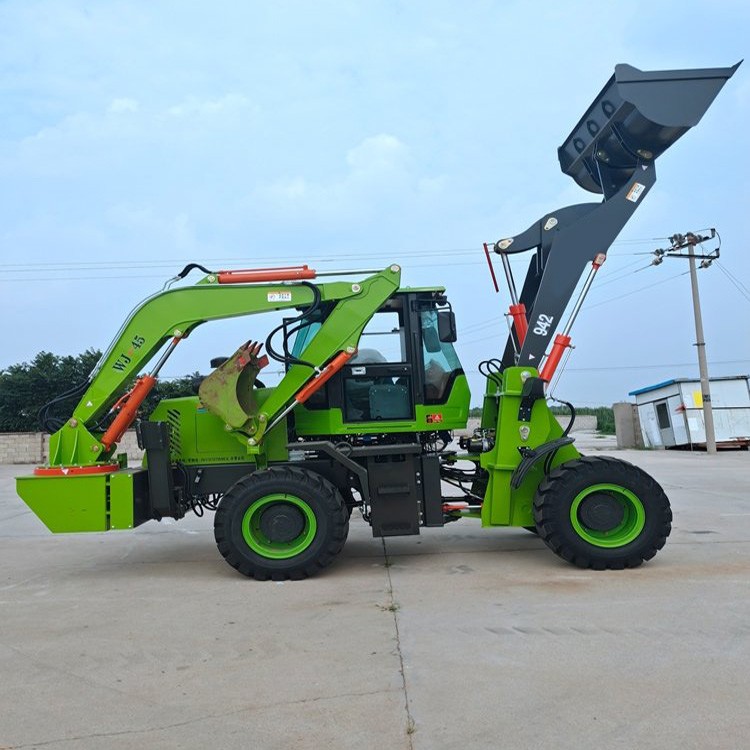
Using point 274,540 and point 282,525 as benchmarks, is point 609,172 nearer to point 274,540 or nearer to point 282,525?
point 282,525

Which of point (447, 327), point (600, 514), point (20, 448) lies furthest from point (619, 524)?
point (20, 448)

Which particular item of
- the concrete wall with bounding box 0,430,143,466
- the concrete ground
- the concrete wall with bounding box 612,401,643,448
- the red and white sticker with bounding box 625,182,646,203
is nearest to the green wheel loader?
the red and white sticker with bounding box 625,182,646,203

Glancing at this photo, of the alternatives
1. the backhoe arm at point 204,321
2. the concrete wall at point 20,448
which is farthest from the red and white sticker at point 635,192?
the concrete wall at point 20,448

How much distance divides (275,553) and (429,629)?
84.3 inches

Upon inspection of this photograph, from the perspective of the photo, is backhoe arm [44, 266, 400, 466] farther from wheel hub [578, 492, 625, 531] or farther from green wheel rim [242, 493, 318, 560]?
wheel hub [578, 492, 625, 531]

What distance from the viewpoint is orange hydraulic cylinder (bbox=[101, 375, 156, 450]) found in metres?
6.95

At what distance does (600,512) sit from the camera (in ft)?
21.4

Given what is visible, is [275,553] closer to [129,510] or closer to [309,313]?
[129,510]

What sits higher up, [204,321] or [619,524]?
[204,321]

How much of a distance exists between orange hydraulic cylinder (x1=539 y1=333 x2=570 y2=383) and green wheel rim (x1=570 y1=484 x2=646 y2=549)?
123 centimetres

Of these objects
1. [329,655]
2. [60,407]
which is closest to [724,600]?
[329,655]

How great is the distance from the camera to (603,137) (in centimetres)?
746

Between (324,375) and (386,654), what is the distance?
10.3ft

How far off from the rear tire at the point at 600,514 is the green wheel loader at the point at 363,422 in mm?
14
